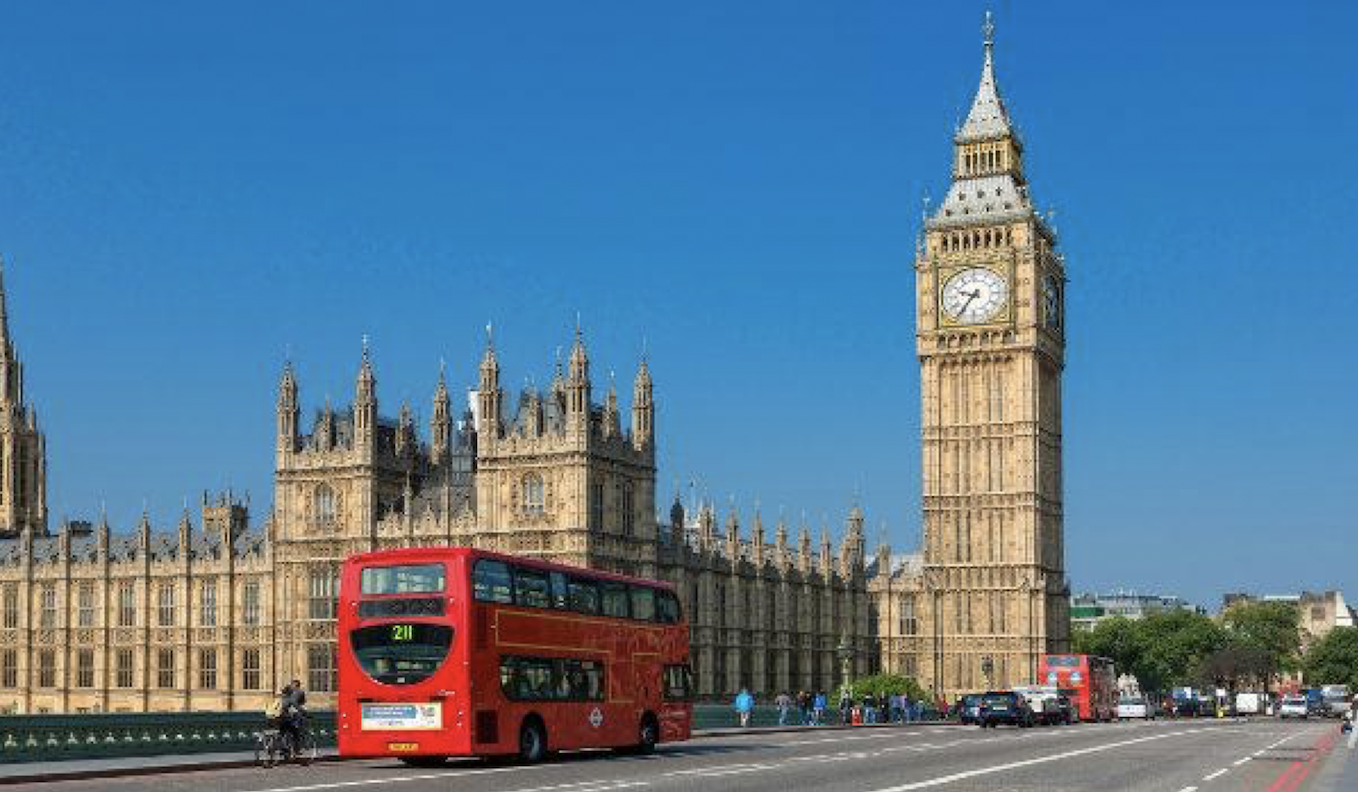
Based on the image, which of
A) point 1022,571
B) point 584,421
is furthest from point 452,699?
point 1022,571

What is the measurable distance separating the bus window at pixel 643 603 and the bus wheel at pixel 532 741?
16.5 feet

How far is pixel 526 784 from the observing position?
32.9 m

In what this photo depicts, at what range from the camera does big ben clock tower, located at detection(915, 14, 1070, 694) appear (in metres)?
119

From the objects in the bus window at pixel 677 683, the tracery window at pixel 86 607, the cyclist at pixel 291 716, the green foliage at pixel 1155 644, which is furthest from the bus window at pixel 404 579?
the green foliage at pixel 1155 644

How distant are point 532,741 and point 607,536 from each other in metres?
51.3

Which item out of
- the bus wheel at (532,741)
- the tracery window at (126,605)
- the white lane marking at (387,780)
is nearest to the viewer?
the white lane marking at (387,780)

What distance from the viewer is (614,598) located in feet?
147

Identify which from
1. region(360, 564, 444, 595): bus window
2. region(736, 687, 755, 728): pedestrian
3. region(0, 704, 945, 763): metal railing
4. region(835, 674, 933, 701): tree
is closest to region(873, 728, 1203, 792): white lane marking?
region(360, 564, 444, 595): bus window

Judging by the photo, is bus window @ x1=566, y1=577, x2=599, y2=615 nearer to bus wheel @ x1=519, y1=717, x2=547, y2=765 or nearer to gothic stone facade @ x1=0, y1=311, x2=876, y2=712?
bus wheel @ x1=519, y1=717, x2=547, y2=765

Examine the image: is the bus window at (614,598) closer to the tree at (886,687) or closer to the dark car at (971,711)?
the dark car at (971,711)

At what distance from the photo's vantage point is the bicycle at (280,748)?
4097cm

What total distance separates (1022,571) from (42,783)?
90.6 m

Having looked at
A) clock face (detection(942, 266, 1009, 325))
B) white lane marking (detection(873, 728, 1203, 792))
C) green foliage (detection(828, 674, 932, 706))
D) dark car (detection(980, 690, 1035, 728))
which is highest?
clock face (detection(942, 266, 1009, 325))

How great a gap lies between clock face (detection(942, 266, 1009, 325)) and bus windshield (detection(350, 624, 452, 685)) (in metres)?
86.8
